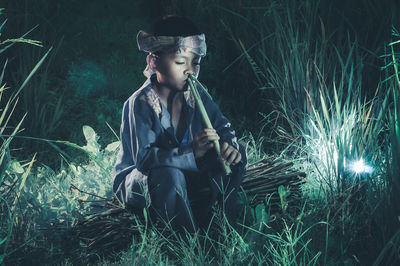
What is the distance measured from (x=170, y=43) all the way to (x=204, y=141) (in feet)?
1.51

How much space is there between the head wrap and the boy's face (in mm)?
23

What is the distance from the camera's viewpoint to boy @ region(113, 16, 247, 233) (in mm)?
2162

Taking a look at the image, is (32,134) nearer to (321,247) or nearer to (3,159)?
(3,159)

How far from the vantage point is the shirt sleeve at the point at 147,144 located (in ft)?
7.06

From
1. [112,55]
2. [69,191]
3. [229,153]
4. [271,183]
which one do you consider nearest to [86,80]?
[112,55]

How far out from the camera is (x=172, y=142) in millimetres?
2303

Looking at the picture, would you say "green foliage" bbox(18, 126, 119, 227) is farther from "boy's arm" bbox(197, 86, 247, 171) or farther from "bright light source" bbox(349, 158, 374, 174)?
"bright light source" bbox(349, 158, 374, 174)

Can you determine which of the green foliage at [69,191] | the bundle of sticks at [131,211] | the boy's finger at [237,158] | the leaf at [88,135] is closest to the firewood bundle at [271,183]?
the bundle of sticks at [131,211]

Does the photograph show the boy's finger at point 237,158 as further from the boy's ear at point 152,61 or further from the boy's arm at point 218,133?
the boy's ear at point 152,61

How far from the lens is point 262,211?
236cm

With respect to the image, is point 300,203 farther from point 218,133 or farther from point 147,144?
point 147,144

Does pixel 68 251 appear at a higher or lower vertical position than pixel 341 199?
lower

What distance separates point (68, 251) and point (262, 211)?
0.97 metres

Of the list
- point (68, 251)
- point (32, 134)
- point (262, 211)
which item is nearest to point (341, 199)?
point (262, 211)
